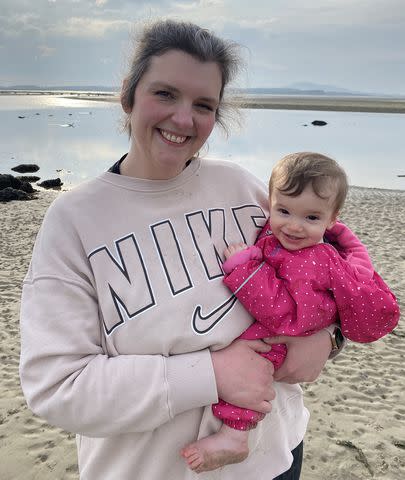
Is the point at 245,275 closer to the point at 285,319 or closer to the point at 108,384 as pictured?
the point at 285,319

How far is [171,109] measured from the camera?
1.73 meters

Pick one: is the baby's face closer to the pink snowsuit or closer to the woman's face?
the pink snowsuit

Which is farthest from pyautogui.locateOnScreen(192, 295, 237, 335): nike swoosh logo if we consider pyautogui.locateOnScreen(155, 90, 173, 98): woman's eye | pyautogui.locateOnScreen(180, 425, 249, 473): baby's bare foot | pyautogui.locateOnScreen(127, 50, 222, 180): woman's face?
pyautogui.locateOnScreen(155, 90, 173, 98): woman's eye

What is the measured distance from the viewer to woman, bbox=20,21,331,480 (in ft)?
4.88

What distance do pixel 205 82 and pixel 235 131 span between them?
0.75m

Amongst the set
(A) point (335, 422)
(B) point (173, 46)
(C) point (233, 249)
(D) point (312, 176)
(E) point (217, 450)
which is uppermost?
(B) point (173, 46)

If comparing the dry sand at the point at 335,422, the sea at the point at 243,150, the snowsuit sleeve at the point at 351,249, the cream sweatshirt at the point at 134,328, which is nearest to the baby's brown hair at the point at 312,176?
the snowsuit sleeve at the point at 351,249

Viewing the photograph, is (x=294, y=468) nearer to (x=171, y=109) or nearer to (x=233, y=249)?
(x=233, y=249)

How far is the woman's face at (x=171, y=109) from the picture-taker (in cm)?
173

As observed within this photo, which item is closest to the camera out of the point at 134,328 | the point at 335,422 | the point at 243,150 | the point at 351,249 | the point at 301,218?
the point at 134,328

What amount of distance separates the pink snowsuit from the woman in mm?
59

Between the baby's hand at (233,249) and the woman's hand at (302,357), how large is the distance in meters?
0.37

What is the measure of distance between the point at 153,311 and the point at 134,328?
0.29 feet

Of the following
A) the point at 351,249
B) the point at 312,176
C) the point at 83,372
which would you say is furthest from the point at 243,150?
the point at 83,372
